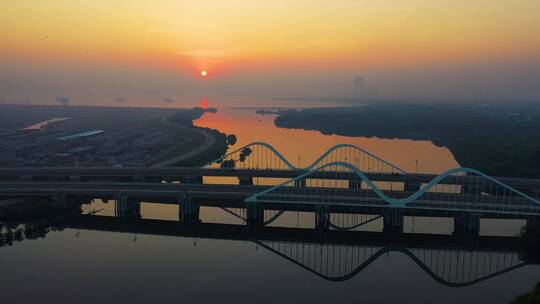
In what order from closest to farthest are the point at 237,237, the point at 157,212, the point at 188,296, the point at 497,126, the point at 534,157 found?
the point at 188,296, the point at 237,237, the point at 157,212, the point at 534,157, the point at 497,126

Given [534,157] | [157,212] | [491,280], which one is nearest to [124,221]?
[157,212]

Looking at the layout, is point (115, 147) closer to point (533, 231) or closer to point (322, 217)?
point (322, 217)

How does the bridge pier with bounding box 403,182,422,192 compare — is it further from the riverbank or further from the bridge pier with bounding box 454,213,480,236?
the riverbank

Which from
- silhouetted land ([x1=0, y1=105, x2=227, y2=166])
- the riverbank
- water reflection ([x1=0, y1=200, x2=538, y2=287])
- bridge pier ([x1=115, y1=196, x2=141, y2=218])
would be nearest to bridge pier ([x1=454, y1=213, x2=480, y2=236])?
water reflection ([x1=0, y1=200, x2=538, y2=287])

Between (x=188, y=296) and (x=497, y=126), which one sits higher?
(x=497, y=126)

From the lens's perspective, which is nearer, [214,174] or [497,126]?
[214,174]

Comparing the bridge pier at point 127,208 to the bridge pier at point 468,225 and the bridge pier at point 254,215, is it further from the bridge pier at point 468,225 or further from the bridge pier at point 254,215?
the bridge pier at point 468,225

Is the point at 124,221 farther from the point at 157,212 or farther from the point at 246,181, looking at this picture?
the point at 246,181
